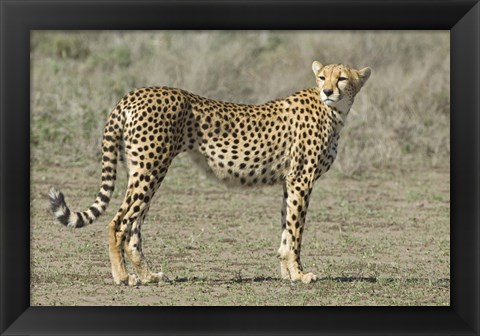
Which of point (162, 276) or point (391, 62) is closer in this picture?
point (162, 276)

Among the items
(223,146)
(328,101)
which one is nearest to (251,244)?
(223,146)

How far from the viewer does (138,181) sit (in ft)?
21.9

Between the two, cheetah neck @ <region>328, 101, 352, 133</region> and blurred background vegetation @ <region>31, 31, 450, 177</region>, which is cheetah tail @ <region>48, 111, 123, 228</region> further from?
blurred background vegetation @ <region>31, 31, 450, 177</region>

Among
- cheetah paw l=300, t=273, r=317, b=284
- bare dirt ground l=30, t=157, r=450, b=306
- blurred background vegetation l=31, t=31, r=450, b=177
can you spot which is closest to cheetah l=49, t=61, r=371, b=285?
cheetah paw l=300, t=273, r=317, b=284

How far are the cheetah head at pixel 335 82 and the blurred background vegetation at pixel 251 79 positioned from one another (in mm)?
4071

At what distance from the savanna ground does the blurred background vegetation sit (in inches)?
1.0

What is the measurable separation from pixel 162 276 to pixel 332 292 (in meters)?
1.04

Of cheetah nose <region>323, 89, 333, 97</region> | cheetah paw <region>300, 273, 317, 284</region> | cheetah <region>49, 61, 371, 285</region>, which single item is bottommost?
cheetah paw <region>300, 273, 317, 284</region>

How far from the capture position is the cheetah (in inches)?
264
